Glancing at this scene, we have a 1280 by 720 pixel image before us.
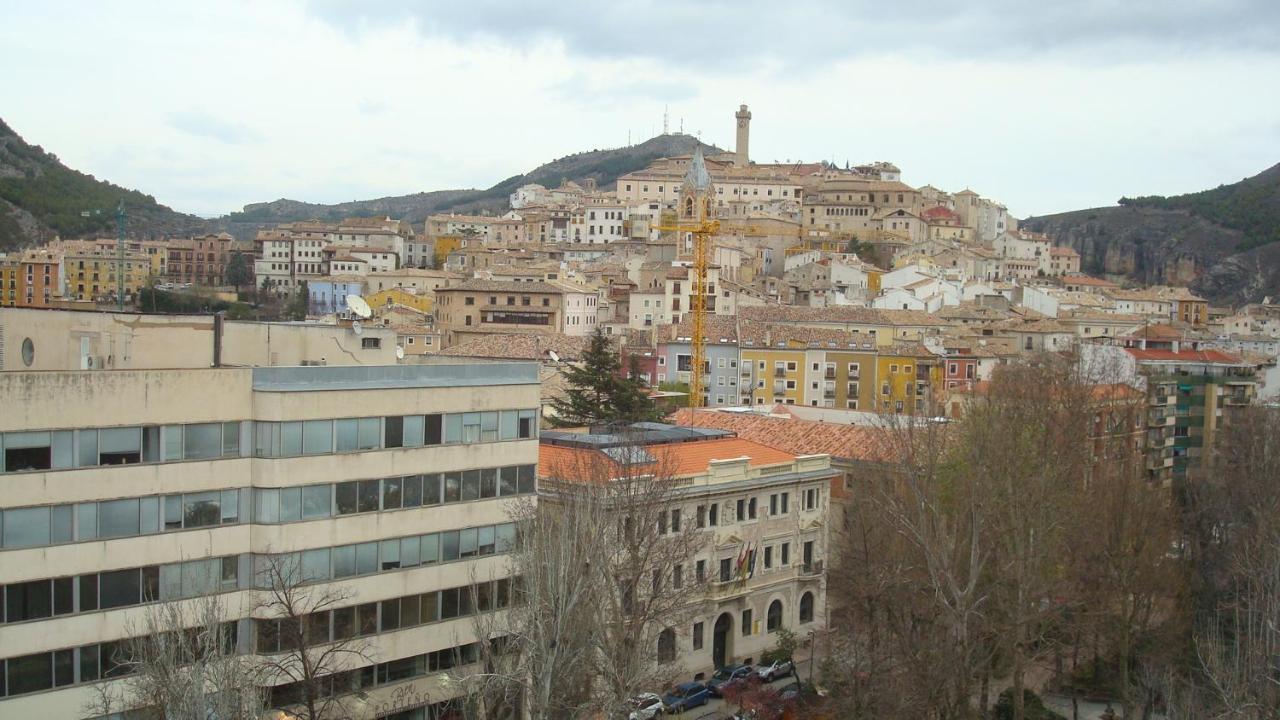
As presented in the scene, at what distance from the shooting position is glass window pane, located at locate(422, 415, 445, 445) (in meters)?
20.0

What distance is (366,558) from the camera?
1920 cm

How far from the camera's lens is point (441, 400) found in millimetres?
20172

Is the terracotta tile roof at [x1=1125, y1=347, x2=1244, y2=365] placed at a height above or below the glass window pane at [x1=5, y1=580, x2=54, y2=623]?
above

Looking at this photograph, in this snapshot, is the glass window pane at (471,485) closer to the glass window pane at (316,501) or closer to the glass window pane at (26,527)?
the glass window pane at (316,501)

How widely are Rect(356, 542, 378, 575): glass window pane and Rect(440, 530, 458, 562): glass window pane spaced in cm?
121

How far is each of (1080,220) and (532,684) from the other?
149 m

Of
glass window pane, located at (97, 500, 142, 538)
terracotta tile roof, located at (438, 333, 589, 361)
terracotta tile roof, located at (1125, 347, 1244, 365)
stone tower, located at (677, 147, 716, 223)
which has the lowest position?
glass window pane, located at (97, 500, 142, 538)

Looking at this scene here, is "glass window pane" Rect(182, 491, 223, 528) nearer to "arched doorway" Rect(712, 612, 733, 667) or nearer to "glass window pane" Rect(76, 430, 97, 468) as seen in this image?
"glass window pane" Rect(76, 430, 97, 468)

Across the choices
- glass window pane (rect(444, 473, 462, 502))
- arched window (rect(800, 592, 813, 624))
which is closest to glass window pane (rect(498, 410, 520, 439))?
glass window pane (rect(444, 473, 462, 502))

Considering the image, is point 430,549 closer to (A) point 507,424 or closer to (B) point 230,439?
(A) point 507,424

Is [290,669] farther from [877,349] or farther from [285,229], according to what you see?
[285,229]

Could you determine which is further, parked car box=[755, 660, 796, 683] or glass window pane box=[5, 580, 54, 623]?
parked car box=[755, 660, 796, 683]

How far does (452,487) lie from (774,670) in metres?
10.8

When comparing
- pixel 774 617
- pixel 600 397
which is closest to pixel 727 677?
pixel 774 617
